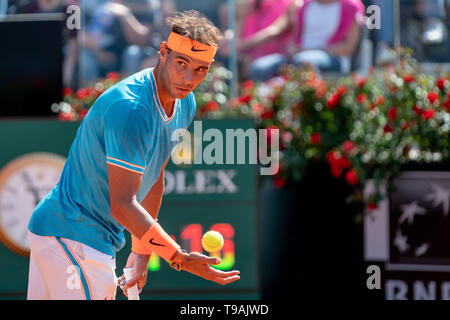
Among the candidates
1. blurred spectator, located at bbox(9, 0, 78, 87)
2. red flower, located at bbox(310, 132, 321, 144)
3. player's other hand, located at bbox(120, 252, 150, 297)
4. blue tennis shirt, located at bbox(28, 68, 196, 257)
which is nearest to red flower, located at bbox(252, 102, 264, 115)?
red flower, located at bbox(310, 132, 321, 144)

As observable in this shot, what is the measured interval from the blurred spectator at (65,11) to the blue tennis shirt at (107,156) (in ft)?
11.0

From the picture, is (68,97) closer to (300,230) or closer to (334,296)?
(300,230)

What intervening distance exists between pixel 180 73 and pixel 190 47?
114 mm

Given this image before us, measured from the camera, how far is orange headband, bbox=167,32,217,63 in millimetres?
3080

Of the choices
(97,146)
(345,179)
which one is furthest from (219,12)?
(97,146)

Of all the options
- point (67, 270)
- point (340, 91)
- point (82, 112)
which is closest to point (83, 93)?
point (82, 112)

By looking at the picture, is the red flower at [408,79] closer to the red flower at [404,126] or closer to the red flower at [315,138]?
the red flower at [404,126]

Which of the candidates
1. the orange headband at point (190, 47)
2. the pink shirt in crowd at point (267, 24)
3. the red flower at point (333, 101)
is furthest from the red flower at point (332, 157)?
the orange headband at point (190, 47)

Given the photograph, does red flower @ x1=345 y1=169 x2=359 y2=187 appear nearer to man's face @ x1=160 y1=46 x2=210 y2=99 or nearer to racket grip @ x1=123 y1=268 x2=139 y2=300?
racket grip @ x1=123 y1=268 x2=139 y2=300

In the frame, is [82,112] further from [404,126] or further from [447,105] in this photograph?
[447,105]

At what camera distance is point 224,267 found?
5.27 m

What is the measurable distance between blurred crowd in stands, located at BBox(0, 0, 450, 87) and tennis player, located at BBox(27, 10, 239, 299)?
11.0 feet

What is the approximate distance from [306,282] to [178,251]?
285cm
